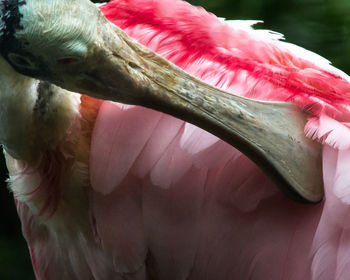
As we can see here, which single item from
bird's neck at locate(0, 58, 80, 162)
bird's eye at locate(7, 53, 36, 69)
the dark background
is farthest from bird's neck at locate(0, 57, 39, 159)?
the dark background

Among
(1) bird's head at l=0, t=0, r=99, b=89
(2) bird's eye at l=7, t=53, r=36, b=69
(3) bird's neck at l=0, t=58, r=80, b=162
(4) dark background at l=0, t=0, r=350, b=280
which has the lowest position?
(4) dark background at l=0, t=0, r=350, b=280

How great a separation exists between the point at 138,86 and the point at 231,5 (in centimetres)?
137

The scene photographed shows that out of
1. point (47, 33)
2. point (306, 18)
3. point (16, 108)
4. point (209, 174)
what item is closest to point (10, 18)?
point (47, 33)

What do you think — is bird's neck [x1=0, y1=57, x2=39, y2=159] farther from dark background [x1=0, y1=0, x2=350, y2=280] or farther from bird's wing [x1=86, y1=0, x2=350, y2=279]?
dark background [x1=0, y1=0, x2=350, y2=280]

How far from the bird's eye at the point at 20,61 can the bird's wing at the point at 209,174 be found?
1.23 ft

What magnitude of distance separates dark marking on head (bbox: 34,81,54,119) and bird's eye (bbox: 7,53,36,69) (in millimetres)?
189

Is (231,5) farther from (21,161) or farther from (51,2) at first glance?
(51,2)

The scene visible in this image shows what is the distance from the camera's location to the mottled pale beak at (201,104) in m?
1.29

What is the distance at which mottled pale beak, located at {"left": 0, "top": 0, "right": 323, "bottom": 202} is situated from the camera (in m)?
1.29

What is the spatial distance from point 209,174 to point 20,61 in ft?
1.70

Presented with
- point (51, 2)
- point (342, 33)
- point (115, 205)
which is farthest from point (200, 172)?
point (342, 33)

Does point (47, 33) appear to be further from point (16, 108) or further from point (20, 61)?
point (16, 108)

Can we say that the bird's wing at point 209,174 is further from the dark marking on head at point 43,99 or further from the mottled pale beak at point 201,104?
the dark marking on head at point 43,99

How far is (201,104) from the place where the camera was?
1354mm
